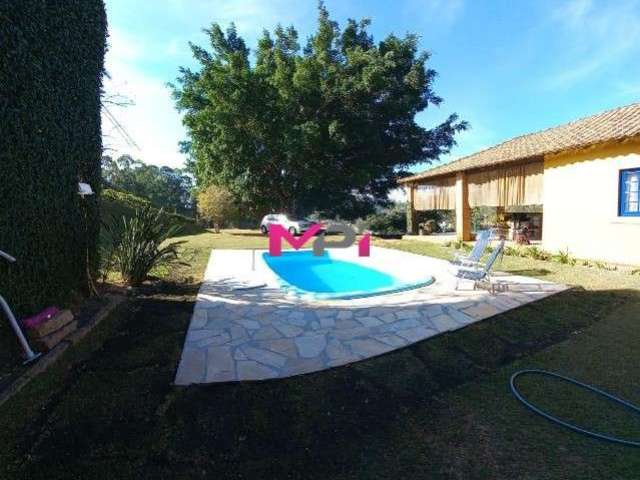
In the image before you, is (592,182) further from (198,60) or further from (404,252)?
(198,60)

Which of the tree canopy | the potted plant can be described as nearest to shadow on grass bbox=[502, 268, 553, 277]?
the potted plant

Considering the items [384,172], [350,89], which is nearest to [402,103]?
[350,89]

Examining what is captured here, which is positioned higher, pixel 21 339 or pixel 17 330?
pixel 17 330

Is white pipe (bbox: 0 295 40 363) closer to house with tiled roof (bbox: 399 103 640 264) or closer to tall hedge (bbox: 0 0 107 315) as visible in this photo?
tall hedge (bbox: 0 0 107 315)

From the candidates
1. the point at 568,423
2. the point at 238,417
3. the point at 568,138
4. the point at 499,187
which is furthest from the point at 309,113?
the point at 568,423

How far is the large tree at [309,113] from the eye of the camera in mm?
21734

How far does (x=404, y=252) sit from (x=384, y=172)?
1427 cm

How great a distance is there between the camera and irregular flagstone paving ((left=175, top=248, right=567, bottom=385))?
12.5 feet

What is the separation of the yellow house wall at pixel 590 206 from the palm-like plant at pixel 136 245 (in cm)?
1137

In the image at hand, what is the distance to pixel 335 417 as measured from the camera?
2883 mm

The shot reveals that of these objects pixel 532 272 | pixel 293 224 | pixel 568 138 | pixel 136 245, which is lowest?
pixel 532 272

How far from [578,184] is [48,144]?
12845 millimetres

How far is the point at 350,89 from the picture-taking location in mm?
21750

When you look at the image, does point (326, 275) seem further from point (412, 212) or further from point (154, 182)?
point (154, 182)
